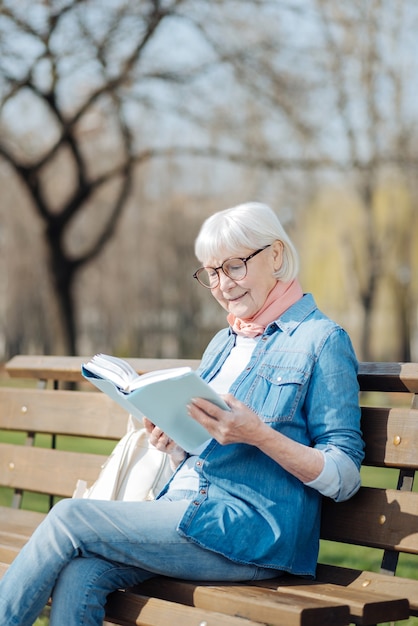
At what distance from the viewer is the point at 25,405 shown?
4.45 meters

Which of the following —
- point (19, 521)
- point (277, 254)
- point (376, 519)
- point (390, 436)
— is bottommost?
point (19, 521)

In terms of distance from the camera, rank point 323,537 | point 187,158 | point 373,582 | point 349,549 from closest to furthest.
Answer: point 373,582 → point 323,537 → point 349,549 → point 187,158

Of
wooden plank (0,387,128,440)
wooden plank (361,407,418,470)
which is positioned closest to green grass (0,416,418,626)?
wooden plank (0,387,128,440)

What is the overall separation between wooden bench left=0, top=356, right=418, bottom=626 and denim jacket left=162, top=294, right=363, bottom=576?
114mm

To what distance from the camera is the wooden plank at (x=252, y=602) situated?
8.16ft

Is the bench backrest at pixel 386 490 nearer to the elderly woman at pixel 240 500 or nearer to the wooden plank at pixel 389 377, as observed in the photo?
the wooden plank at pixel 389 377

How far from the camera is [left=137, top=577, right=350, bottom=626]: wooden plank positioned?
2.49 m

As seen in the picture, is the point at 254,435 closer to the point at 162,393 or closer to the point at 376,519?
the point at 162,393

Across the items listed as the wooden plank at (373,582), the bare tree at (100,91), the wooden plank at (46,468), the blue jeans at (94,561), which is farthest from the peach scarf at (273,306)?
the bare tree at (100,91)

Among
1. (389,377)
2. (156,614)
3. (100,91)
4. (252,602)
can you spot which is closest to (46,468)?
(156,614)

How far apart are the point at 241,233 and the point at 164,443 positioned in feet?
2.27

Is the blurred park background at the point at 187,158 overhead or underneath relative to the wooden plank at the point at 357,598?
overhead

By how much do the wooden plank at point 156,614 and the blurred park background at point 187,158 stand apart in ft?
32.3

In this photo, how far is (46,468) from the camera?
13.9 ft
